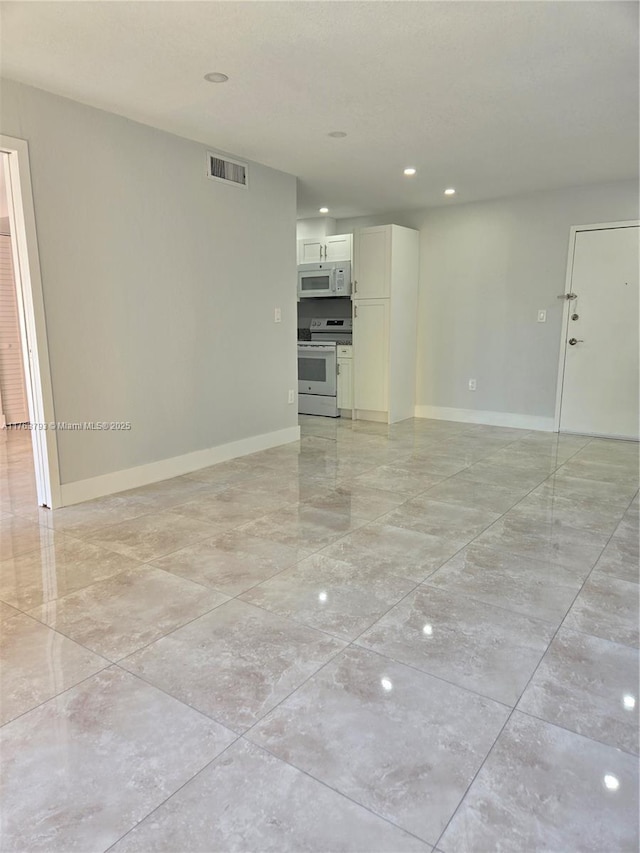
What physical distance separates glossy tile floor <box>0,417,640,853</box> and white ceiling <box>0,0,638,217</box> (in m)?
2.32

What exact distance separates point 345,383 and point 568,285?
249 cm

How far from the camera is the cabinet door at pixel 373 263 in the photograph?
582 centimetres

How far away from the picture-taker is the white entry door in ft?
16.7

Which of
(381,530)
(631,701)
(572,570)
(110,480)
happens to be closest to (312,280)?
(110,480)

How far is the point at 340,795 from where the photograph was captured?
51.6 inches

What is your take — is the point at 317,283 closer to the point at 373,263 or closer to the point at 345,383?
the point at 373,263

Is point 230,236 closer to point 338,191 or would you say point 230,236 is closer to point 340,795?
point 338,191

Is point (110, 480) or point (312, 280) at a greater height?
point (312, 280)

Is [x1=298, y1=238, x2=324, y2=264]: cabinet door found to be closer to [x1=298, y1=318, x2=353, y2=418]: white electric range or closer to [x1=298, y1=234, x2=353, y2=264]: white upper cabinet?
[x1=298, y1=234, x2=353, y2=264]: white upper cabinet

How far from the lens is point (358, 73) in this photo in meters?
2.74

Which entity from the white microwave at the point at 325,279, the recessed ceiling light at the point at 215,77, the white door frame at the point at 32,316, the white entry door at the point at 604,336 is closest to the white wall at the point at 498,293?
the white entry door at the point at 604,336

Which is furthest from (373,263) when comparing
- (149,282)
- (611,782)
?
(611,782)

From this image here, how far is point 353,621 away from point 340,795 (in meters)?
0.77

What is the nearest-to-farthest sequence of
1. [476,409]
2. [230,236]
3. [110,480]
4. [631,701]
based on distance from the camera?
[631,701]
[110,480]
[230,236]
[476,409]
